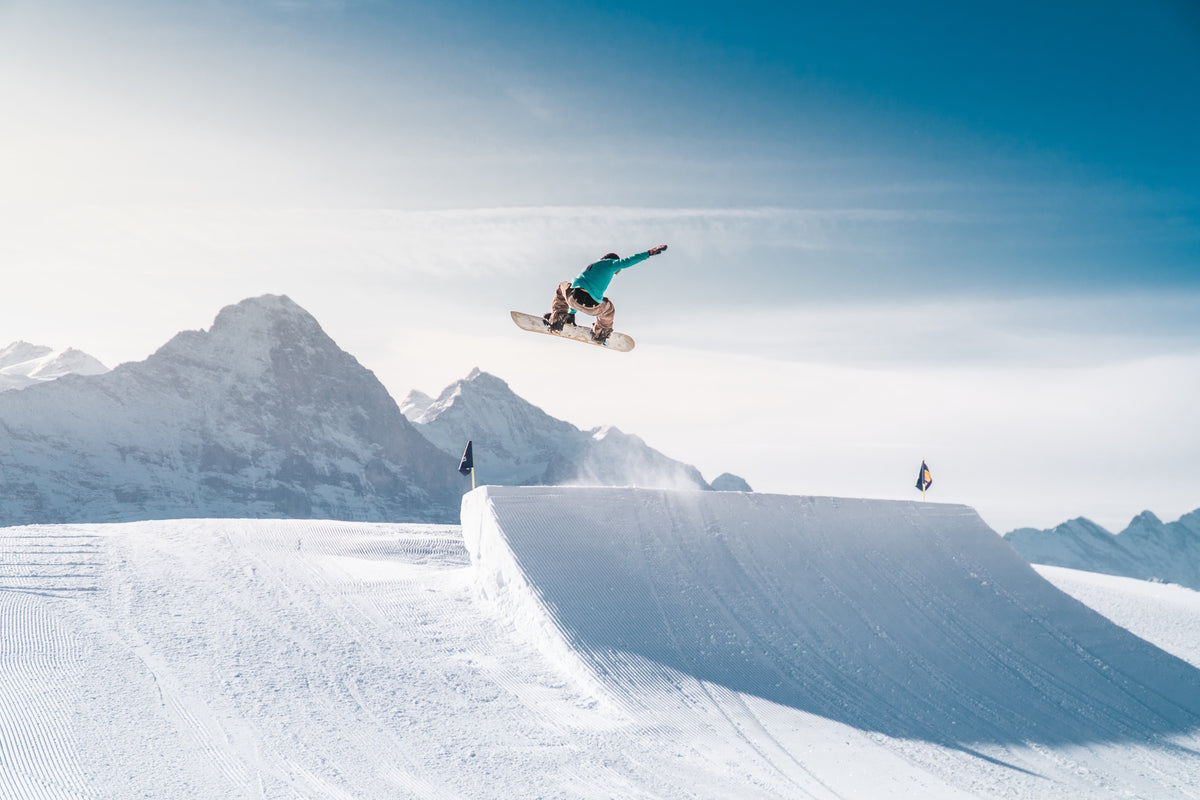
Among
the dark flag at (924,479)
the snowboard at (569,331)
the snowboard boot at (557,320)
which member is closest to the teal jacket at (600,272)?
the snowboard boot at (557,320)

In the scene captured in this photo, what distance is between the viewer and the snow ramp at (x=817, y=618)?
615 inches

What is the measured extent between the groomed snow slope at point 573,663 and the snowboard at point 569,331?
6.18 m

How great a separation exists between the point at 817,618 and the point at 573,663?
6.87 meters

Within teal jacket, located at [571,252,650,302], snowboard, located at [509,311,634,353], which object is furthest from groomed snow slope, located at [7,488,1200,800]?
teal jacket, located at [571,252,650,302]

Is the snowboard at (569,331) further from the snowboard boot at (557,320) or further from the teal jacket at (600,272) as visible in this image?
the teal jacket at (600,272)

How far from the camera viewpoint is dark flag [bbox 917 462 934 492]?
28.3 metres

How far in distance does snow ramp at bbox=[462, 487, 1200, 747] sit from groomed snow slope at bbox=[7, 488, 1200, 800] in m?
0.08

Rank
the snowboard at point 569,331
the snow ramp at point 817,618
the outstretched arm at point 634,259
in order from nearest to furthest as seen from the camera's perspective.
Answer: the outstretched arm at point 634,259
the snowboard at point 569,331
the snow ramp at point 817,618

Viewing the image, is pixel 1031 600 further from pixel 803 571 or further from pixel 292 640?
pixel 292 640

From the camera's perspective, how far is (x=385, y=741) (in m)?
11.5

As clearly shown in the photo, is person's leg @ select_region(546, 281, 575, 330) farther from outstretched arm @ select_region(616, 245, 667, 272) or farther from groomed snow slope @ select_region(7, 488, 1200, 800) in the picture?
groomed snow slope @ select_region(7, 488, 1200, 800)

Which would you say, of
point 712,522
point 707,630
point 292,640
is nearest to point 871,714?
point 707,630

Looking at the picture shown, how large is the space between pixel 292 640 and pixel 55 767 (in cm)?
522

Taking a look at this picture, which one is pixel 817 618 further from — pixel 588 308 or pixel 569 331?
pixel 588 308
